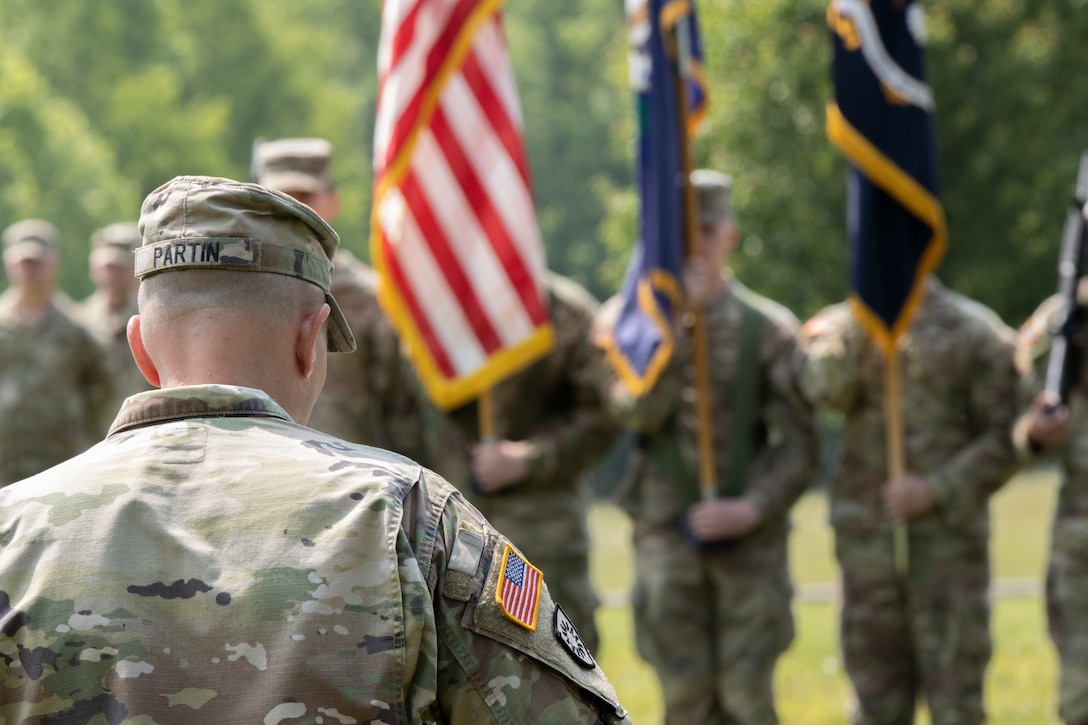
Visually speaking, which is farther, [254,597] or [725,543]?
[725,543]

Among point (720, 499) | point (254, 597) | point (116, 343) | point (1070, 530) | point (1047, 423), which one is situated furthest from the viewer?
point (116, 343)

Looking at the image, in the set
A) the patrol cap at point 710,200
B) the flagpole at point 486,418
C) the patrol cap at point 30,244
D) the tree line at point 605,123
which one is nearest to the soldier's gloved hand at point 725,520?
the flagpole at point 486,418

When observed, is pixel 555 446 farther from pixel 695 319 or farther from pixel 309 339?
pixel 309 339

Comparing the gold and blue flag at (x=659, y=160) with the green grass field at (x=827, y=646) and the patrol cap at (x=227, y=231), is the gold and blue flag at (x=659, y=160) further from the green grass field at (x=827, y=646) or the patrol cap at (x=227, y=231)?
the patrol cap at (x=227, y=231)

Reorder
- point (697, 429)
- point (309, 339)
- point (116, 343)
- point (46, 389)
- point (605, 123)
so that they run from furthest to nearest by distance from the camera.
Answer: point (605, 123) < point (116, 343) < point (46, 389) < point (697, 429) < point (309, 339)

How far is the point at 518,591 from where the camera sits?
2.41 meters

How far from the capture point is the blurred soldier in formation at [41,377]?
9.65 m

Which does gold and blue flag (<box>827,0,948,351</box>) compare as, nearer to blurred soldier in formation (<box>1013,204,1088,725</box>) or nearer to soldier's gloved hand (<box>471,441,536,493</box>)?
blurred soldier in formation (<box>1013,204,1088,725</box>)

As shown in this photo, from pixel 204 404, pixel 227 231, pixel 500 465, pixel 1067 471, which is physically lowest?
pixel 1067 471

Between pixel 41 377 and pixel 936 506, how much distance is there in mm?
5684

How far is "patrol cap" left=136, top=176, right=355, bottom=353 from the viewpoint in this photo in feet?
8.20

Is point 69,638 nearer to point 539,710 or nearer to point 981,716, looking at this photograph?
point 539,710

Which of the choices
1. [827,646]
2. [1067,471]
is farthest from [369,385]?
[827,646]

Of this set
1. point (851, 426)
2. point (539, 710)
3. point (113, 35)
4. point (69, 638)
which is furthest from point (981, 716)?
point (113, 35)
